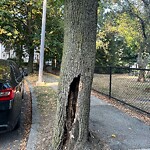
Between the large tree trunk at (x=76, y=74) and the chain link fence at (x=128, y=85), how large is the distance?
299 centimetres

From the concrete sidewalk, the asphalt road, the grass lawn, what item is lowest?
the asphalt road

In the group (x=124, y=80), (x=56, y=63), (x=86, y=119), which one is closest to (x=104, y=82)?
(x=124, y=80)

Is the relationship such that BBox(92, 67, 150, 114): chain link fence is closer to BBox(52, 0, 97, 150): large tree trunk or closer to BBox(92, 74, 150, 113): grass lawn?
BBox(92, 74, 150, 113): grass lawn

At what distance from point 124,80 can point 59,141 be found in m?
4.98

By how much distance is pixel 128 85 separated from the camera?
7.77 m

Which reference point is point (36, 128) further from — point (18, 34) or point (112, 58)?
point (112, 58)

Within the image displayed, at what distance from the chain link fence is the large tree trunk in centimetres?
299

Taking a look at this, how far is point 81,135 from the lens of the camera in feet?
11.7

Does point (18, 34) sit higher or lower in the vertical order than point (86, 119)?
higher

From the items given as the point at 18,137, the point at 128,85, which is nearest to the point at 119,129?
the point at 18,137

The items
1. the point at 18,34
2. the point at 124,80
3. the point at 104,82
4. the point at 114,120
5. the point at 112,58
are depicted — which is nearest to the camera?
the point at 114,120

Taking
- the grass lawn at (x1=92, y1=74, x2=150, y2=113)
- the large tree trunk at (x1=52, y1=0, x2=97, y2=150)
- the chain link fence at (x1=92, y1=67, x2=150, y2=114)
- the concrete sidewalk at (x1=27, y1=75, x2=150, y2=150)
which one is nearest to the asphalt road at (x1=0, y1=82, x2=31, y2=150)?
the large tree trunk at (x1=52, y1=0, x2=97, y2=150)

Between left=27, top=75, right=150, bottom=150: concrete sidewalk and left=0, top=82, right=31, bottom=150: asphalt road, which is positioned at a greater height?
left=27, top=75, right=150, bottom=150: concrete sidewalk

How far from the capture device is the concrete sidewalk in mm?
4074
